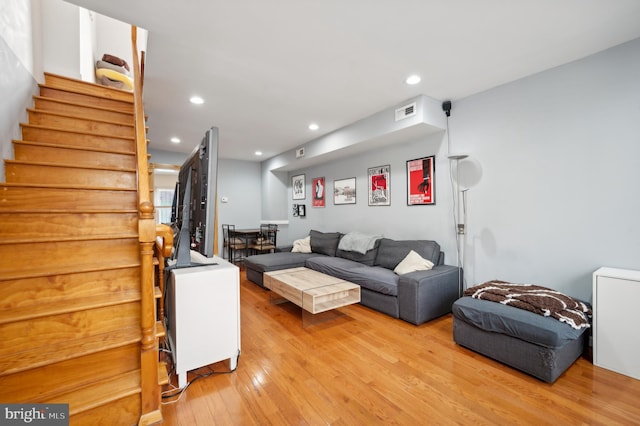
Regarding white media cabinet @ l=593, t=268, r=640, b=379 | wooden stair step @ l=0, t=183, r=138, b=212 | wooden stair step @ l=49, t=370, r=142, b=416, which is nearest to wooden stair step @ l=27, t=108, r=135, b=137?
wooden stair step @ l=0, t=183, r=138, b=212

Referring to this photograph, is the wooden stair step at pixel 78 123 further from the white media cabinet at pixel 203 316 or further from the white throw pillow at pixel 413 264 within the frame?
the white throw pillow at pixel 413 264

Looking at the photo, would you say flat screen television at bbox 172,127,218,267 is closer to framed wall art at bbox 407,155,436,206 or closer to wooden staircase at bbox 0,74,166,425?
wooden staircase at bbox 0,74,166,425

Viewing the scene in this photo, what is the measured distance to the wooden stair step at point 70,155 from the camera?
219 centimetres

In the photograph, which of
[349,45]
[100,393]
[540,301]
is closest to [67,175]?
[100,393]

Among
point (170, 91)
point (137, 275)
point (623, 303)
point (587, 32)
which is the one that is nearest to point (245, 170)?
point (170, 91)

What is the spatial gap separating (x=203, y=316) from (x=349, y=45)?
7.78 feet

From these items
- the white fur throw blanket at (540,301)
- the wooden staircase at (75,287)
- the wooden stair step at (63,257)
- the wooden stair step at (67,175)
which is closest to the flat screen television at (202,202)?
the wooden staircase at (75,287)

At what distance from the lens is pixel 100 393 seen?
4.65 ft

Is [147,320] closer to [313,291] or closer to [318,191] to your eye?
[313,291]

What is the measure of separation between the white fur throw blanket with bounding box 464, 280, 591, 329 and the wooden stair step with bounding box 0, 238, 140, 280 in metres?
2.85

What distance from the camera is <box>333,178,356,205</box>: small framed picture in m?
4.79

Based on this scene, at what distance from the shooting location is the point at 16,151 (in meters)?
2.18

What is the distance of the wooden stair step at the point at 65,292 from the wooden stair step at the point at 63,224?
344mm

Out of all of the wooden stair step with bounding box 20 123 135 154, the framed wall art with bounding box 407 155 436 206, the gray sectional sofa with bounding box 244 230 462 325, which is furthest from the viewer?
the framed wall art with bounding box 407 155 436 206
